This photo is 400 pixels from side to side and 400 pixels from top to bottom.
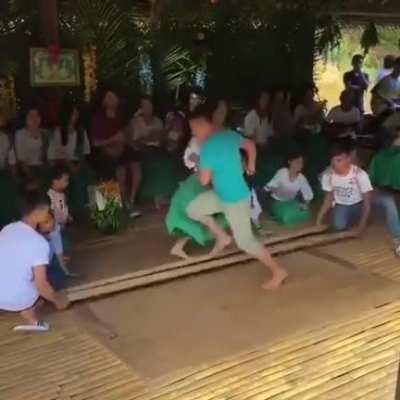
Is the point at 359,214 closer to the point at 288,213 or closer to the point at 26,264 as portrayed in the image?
the point at 288,213

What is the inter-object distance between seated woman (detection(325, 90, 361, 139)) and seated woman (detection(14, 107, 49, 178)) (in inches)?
141

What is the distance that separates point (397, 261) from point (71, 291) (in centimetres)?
217

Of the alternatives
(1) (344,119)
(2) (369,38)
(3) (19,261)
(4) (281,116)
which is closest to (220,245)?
(3) (19,261)

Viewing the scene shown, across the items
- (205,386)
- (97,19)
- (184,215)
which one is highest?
(97,19)

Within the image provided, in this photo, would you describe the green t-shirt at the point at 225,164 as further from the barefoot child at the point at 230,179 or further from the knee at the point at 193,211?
the knee at the point at 193,211

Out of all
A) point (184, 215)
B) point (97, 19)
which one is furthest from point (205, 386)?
point (97, 19)

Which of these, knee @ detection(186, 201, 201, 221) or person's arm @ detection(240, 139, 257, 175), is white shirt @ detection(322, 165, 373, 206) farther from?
knee @ detection(186, 201, 201, 221)

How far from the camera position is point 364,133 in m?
8.88

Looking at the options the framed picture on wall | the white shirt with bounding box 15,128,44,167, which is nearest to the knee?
the white shirt with bounding box 15,128,44,167

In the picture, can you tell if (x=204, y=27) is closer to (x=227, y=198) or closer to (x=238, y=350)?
(x=227, y=198)

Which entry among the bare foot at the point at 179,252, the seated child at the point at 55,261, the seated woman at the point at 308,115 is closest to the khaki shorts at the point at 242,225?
the bare foot at the point at 179,252

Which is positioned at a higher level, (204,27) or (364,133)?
(204,27)

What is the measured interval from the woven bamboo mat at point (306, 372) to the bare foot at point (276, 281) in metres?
0.63

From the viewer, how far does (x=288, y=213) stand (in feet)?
17.2
